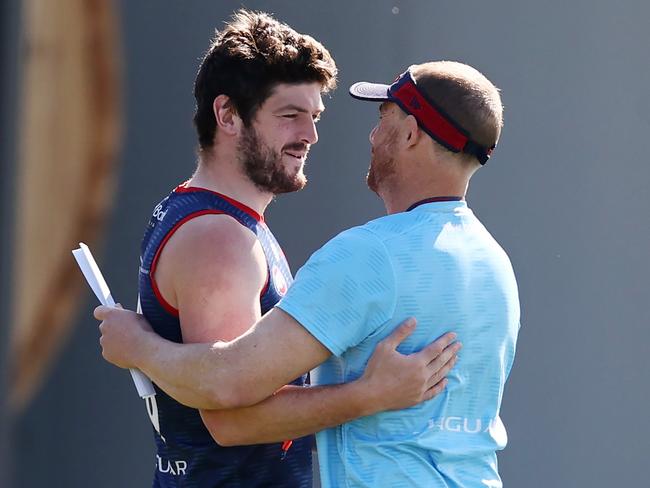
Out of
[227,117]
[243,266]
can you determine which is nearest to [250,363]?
[243,266]

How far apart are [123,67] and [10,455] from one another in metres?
2.67

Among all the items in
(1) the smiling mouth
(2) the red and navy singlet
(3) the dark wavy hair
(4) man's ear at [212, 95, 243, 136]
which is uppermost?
(3) the dark wavy hair

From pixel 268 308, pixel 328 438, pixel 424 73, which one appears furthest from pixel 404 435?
pixel 424 73

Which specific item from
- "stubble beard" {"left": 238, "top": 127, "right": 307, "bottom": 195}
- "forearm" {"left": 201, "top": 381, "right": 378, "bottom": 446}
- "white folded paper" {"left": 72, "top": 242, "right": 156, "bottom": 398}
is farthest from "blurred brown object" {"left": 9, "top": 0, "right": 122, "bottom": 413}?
"forearm" {"left": 201, "top": 381, "right": 378, "bottom": 446}

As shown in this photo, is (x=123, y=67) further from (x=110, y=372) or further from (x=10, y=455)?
(x=10, y=455)

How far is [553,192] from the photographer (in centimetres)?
393

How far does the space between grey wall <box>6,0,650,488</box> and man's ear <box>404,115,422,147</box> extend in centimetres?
Result: 156

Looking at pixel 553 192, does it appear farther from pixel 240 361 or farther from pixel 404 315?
pixel 240 361

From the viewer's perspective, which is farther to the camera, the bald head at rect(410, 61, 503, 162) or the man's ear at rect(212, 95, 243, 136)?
the man's ear at rect(212, 95, 243, 136)

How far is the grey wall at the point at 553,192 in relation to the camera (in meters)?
3.87

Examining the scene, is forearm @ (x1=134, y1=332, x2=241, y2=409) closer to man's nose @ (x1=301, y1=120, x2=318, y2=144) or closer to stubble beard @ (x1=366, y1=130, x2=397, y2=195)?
stubble beard @ (x1=366, y1=130, x2=397, y2=195)

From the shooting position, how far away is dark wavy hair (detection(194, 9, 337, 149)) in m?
2.60

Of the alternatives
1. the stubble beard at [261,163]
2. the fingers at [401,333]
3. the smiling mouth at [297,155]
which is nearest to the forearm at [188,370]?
the fingers at [401,333]

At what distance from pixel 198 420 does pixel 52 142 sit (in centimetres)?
96
